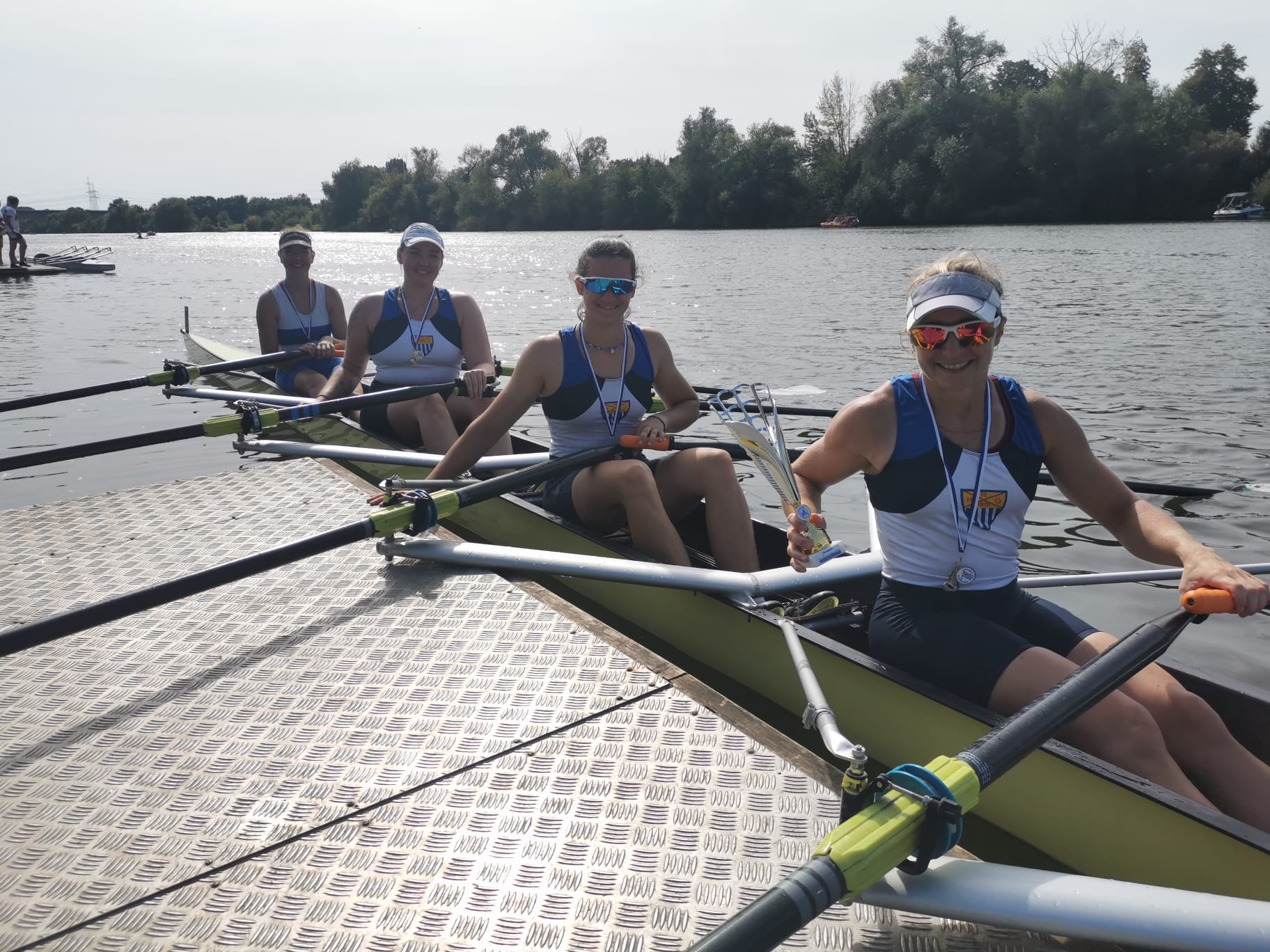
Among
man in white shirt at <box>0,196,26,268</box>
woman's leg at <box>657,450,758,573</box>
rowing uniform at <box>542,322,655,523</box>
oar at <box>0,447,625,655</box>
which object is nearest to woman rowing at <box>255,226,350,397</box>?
rowing uniform at <box>542,322,655,523</box>

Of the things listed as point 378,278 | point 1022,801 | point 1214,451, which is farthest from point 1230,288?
point 378,278

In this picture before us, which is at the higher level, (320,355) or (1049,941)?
(320,355)

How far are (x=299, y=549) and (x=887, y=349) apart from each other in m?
12.0

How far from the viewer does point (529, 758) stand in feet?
9.40

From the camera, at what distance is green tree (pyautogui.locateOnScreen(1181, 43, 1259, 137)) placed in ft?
186

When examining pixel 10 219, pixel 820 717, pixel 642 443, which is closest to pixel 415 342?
pixel 642 443

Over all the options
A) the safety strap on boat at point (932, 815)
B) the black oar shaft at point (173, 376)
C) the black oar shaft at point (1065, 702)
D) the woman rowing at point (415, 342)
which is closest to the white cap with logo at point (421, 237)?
the woman rowing at point (415, 342)

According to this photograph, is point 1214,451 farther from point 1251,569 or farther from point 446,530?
point 446,530

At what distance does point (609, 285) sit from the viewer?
165 inches

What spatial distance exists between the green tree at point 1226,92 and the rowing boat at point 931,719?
219 ft

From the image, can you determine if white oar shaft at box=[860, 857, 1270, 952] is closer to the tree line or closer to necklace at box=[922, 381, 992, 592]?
necklace at box=[922, 381, 992, 592]

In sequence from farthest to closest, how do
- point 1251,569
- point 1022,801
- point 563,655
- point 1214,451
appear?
point 1214,451, point 563,655, point 1251,569, point 1022,801

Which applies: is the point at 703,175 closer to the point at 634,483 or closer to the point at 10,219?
the point at 10,219

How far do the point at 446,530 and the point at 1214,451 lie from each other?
6787 millimetres
